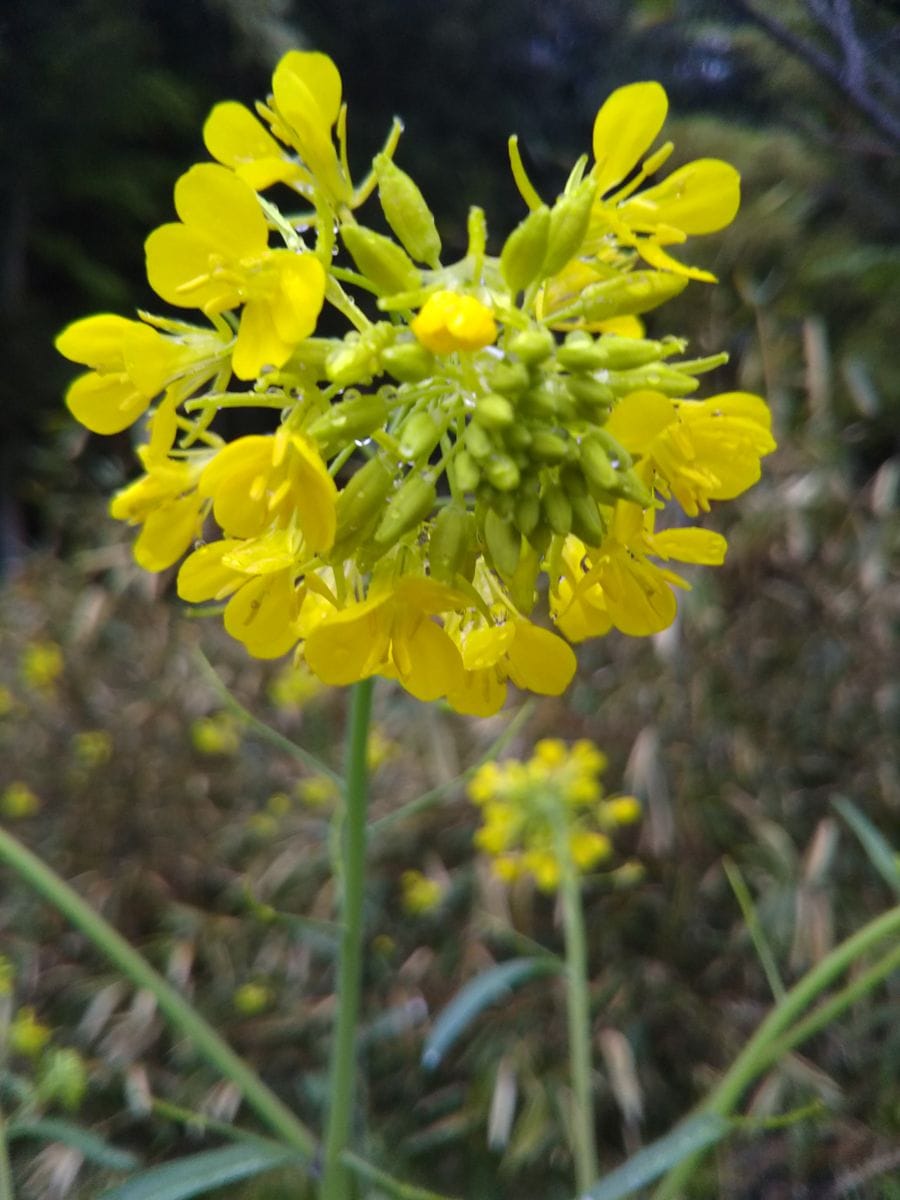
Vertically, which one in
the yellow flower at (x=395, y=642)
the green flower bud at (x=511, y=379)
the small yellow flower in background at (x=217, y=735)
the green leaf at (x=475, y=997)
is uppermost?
the green flower bud at (x=511, y=379)

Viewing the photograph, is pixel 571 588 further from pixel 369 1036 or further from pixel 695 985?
pixel 695 985

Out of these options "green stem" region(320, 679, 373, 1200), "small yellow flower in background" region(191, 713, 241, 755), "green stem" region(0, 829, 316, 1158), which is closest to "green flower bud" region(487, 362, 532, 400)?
"green stem" region(320, 679, 373, 1200)

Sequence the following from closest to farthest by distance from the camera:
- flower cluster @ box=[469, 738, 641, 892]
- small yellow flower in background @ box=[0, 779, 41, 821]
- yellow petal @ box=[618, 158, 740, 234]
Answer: yellow petal @ box=[618, 158, 740, 234] < flower cluster @ box=[469, 738, 641, 892] < small yellow flower in background @ box=[0, 779, 41, 821]

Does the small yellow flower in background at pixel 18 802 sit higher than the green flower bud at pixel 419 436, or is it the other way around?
the green flower bud at pixel 419 436

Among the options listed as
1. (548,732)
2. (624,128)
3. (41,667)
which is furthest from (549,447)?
(41,667)

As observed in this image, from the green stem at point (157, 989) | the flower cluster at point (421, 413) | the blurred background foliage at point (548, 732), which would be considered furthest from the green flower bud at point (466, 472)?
the blurred background foliage at point (548, 732)

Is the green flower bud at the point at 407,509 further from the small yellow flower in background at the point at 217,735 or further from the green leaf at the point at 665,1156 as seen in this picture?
the small yellow flower in background at the point at 217,735

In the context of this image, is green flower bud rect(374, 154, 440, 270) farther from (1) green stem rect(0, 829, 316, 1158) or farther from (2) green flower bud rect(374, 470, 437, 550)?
(1) green stem rect(0, 829, 316, 1158)
